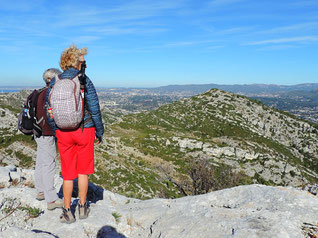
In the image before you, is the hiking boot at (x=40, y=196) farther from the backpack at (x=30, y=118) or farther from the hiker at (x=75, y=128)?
the backpack at (x=30, y=118)

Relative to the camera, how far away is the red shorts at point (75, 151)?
475cm

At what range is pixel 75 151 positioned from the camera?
198 inches

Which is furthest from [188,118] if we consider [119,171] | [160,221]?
[160,221]

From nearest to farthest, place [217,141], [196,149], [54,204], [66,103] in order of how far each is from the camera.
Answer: [66,103], [54,204], [196,149], [217,141]

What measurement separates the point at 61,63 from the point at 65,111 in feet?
4.50

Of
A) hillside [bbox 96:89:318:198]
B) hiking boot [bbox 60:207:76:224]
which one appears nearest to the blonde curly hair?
hiking boot [bbox 60:207:76:224]

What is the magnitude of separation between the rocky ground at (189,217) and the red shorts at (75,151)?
1339 millimetres

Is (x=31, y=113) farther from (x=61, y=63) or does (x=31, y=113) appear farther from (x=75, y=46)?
(x=75, y=46)

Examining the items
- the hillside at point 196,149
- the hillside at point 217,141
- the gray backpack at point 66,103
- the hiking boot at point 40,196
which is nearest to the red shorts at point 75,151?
the gray backpack at point 66,103

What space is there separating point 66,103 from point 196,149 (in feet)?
130

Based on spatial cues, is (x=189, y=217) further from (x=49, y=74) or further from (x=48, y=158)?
(x=49, y=74)

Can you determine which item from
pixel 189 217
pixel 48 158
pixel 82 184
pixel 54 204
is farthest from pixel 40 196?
pixel 189 217

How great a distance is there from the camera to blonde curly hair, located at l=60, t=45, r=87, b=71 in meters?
4.84

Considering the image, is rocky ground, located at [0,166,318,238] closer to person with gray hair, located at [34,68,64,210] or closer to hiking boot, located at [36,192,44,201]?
hiking boot, located at [36,192,44,201]
